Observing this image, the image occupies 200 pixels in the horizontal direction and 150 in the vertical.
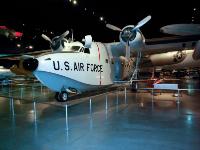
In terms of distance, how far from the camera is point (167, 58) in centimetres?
1903

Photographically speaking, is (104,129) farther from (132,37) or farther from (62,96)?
(132,37)

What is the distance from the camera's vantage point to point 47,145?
175 inches

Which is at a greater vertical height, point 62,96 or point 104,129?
point 62,96

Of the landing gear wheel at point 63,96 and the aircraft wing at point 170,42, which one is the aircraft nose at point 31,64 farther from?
the aircraft wing at point 170,42

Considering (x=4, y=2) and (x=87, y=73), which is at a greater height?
(x=4, y=2)

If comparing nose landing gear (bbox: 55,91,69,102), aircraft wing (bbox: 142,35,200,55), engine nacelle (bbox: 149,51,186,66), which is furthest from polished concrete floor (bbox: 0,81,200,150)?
engine nacelle (bbox: 149,51,186,66)

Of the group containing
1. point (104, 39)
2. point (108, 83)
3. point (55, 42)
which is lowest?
point (108, 83)

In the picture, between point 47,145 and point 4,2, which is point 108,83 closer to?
point 47,145

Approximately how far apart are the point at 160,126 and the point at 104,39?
30.0 metres

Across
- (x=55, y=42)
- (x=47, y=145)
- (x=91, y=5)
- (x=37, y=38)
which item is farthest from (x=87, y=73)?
(x=37, y=38)

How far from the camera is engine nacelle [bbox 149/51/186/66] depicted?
18.9 metres

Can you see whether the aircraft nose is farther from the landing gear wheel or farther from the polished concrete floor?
the landing gear wheel

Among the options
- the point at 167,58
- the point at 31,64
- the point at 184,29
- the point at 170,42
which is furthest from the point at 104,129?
the point at 167,58

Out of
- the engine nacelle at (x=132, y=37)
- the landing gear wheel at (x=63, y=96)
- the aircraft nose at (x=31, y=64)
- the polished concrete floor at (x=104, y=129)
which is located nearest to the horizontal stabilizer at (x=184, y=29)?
the engine nacelle at (x=132, y=37)
